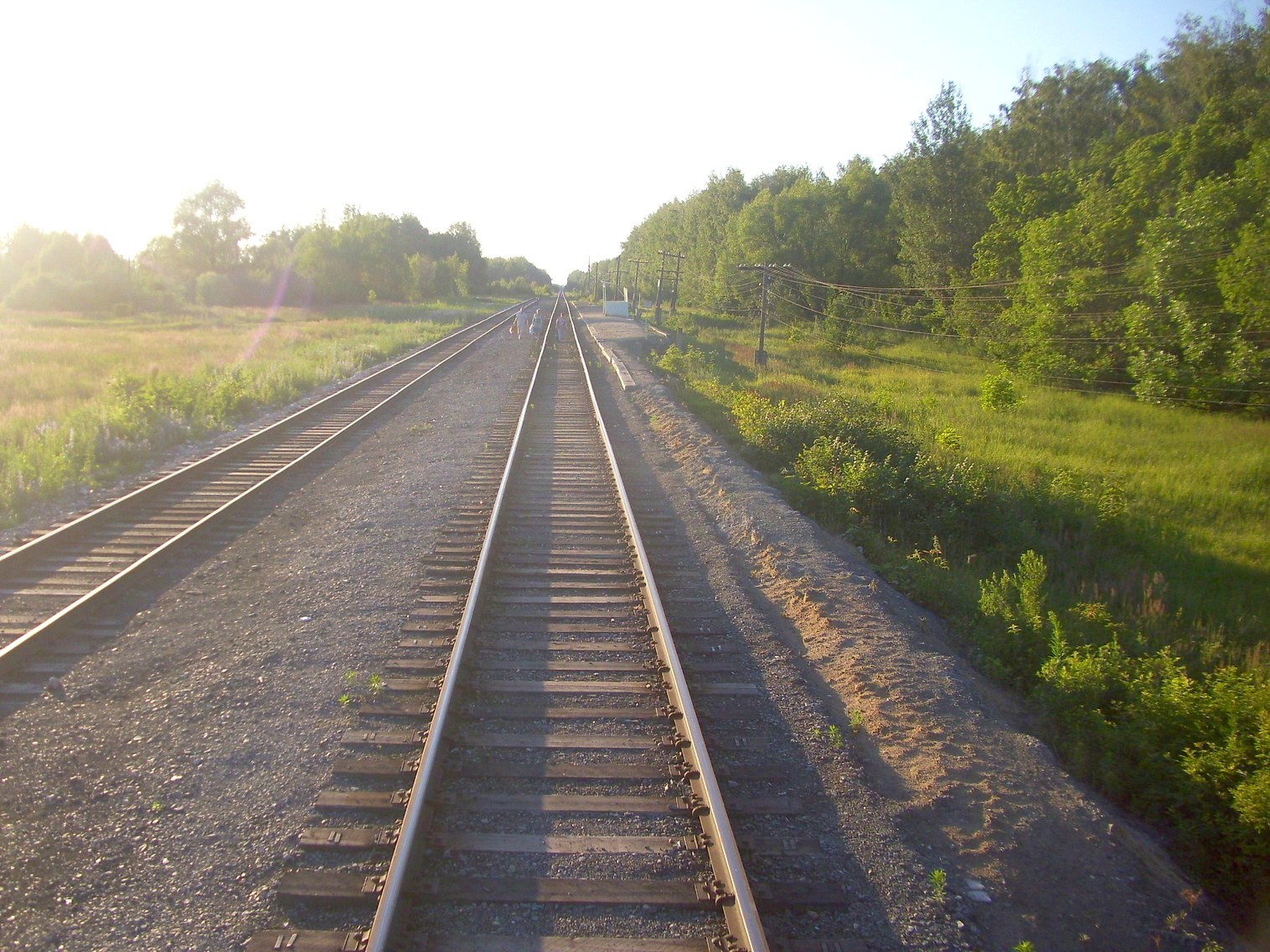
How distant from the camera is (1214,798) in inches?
188

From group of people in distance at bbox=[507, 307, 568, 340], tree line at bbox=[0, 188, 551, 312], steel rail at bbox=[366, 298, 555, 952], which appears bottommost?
steel rail at bbox=[366, 298, 555, 952]

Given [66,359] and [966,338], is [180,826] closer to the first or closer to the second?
[66,359]

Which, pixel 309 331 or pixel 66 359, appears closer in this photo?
pixel 66 359

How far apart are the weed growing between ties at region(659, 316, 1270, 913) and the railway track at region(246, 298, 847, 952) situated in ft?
7.60

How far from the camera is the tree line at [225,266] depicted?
6838cm

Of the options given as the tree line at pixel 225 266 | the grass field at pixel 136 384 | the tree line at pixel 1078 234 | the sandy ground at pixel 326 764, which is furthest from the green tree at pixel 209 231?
the sandy ground at pixel 326 764

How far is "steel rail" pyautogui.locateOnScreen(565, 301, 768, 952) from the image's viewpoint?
11.2ft

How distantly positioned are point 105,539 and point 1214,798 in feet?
31.4

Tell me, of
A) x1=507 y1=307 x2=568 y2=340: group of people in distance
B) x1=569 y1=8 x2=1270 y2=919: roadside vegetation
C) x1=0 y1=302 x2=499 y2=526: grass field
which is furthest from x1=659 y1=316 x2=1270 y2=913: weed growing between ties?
x1=507 y1=307 x2=568 y2=340: group of people in distance

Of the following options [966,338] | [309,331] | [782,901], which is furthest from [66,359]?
[966,338]

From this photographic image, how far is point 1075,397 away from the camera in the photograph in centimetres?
2902

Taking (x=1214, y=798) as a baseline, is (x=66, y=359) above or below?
above

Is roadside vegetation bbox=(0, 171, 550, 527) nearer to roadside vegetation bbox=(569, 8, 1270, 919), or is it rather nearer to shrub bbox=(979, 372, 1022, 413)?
roadside vegetation bbox=(569, 8, 1270, 919)

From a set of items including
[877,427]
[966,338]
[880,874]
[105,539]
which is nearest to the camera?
[880,874]
